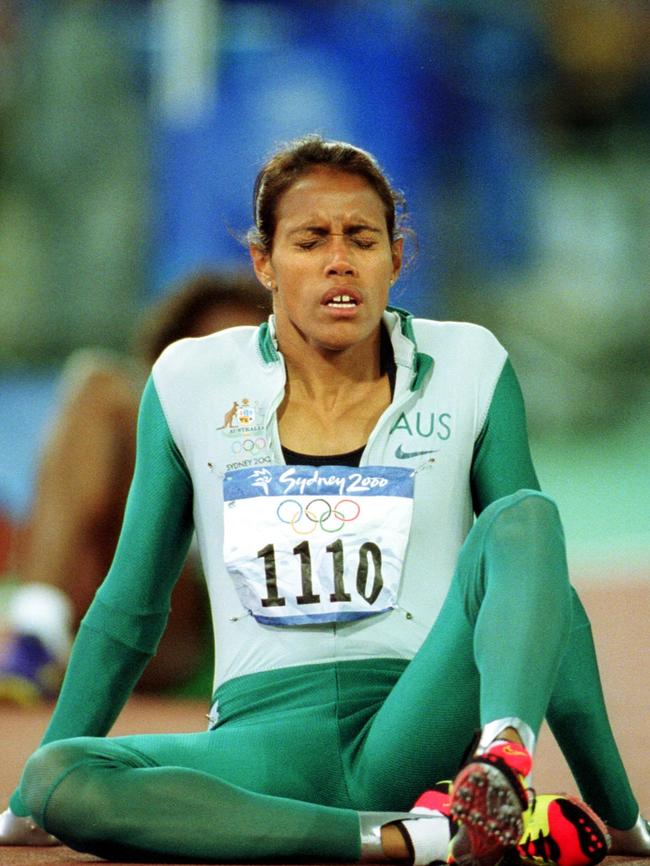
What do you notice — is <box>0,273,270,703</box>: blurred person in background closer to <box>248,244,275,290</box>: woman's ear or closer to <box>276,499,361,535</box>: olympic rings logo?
<box>248,244,275,290</box>: woman's ear

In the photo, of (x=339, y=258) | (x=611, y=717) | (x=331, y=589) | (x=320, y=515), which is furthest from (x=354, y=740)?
(x=611, y=717)

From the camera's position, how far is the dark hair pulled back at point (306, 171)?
2.50 meters

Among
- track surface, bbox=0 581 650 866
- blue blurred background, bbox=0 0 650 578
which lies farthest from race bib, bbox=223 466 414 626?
blue blurred background, bbox=0 0 650 578

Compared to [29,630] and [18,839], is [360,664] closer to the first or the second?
[18,839]

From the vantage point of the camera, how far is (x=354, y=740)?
7.67 ft

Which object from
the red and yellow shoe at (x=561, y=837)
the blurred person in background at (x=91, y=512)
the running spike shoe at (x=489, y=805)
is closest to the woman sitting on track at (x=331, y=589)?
the red and yellow shoe at (x=561, y=837)

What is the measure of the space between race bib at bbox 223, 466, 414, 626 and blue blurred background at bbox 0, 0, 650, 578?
5.30 meters

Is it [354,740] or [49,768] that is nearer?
[49,768]

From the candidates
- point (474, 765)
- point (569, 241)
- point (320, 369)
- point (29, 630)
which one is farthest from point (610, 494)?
point (474, 765)

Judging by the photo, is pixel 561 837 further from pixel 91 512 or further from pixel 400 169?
pixel 400 169

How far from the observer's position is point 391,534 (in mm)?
2393

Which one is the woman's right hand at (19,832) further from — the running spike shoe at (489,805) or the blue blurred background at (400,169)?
the blue blurred background at (400,169)

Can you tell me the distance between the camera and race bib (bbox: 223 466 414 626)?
2.36 meters

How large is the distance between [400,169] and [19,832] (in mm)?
6101
